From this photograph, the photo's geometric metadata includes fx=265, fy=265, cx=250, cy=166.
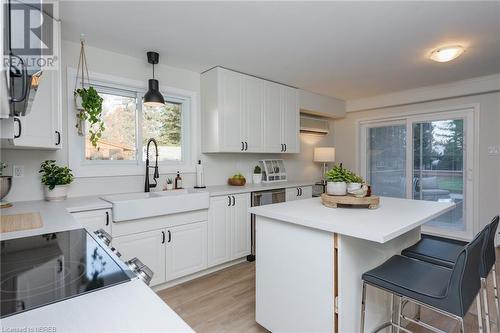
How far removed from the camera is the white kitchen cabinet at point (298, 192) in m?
3.68

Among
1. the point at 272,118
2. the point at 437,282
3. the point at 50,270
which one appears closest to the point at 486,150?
the point at 272,118

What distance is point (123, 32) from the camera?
2293mm

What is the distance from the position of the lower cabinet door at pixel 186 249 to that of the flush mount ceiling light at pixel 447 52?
2.96 metres

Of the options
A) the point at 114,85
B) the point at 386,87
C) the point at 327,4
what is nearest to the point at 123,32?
the point at 114,85

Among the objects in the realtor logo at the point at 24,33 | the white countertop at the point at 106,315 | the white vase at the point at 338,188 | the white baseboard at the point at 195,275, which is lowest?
the white baseboard at the point at 195,275

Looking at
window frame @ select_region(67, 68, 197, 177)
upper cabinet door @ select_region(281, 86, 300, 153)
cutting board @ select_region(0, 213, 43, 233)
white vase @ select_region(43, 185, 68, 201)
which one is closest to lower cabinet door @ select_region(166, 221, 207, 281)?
window frame @ select_region(67, 68, 197, 177)

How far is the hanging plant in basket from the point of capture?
2.35 m

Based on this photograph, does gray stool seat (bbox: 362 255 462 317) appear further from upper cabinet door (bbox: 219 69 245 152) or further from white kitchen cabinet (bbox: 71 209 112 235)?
upper cabinet door (bbox: 219 69 245 152)

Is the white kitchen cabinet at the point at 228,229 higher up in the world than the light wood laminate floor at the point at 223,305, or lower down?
higher up

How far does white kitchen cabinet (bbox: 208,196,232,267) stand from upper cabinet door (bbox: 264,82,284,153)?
1094 millimetres

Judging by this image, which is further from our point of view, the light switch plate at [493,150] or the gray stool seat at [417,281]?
the light switch plate at [493,150]

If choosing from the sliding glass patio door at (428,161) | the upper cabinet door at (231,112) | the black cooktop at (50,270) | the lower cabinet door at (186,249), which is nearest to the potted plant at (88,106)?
the lower cabinet door at (186,249)

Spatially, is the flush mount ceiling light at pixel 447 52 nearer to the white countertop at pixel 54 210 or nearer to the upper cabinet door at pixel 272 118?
the upper cabinet door at pixel 272 118

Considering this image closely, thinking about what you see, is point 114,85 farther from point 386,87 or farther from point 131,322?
point 386,87
